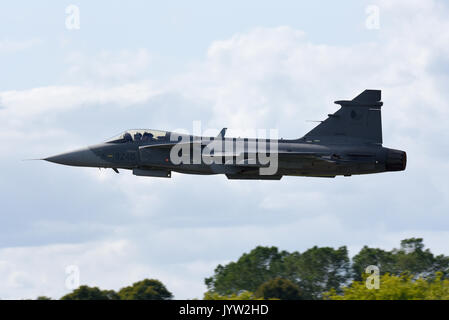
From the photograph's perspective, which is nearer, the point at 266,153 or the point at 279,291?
the point at 266,153

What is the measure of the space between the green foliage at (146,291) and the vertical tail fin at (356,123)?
2935 cm

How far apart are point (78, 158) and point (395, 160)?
12379 millimetres

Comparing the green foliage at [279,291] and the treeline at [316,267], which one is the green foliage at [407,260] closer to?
the treeline at [316,267]

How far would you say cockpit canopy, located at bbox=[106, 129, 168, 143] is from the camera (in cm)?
3272

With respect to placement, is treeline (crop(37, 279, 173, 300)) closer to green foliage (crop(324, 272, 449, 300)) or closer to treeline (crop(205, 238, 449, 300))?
treeline (crop(205, 238, 449, 300))

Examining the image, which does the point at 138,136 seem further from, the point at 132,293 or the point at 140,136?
the point at 132,293

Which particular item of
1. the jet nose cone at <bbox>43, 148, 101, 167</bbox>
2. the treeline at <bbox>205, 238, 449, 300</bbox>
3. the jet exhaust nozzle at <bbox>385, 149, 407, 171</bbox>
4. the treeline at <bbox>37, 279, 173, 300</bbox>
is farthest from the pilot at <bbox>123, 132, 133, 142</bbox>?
the treeline at <bbox>205, 238, 449, 300</bbox>

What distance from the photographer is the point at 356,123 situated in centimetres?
3262

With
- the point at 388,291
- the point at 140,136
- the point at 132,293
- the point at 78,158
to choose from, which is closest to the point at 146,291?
the point at 132,293

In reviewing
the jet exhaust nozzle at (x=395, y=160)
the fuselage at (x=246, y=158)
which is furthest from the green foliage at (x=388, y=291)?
the fuselage at (x=246, y=158)

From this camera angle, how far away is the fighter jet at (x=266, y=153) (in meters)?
31.7

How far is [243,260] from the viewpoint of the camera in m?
76.4
